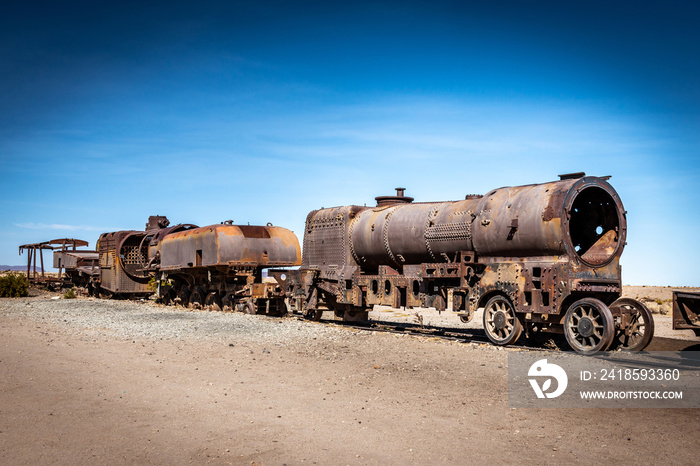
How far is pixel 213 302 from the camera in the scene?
22.9 m

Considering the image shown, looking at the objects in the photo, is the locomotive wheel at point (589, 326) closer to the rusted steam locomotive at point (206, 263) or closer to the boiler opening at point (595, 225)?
the boiler opening at point (595, 225)

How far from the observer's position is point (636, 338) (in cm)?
1116

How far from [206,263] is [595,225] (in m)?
13.5

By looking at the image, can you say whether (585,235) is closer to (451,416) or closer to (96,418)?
(451,416)

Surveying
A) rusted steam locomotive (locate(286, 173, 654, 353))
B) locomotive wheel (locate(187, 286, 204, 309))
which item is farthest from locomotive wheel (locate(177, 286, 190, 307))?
rusted steam locomotive (locate(286, 173, 654, 353))

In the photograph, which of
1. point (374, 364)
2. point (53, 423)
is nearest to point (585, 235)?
point (374, 364)

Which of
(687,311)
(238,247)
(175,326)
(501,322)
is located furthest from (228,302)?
(687,311)

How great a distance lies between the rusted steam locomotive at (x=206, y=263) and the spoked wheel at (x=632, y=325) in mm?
10908

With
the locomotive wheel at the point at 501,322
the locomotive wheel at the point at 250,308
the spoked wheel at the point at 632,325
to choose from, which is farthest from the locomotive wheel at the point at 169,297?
the spoked wheel at the point at 632,325

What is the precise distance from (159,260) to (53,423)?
67.7 feet

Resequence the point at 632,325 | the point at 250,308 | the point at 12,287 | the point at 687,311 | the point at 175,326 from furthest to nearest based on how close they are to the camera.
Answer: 1. the point at 12,287
2. the point at 250,308
3. the point at 175,326
4. the point at 687,311
5. the point at 632,325

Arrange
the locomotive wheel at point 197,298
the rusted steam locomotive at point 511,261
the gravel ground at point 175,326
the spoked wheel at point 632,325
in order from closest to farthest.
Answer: the spoked wheel at point 632,325 < the rusted steam locomotive at point 511,261 < the gravel ground at point 175,326 < the locomotive wheel at point 197,298

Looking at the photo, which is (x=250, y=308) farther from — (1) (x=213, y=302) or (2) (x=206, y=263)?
(1) (x=213, y=302)

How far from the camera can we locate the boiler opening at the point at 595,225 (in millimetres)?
12156
